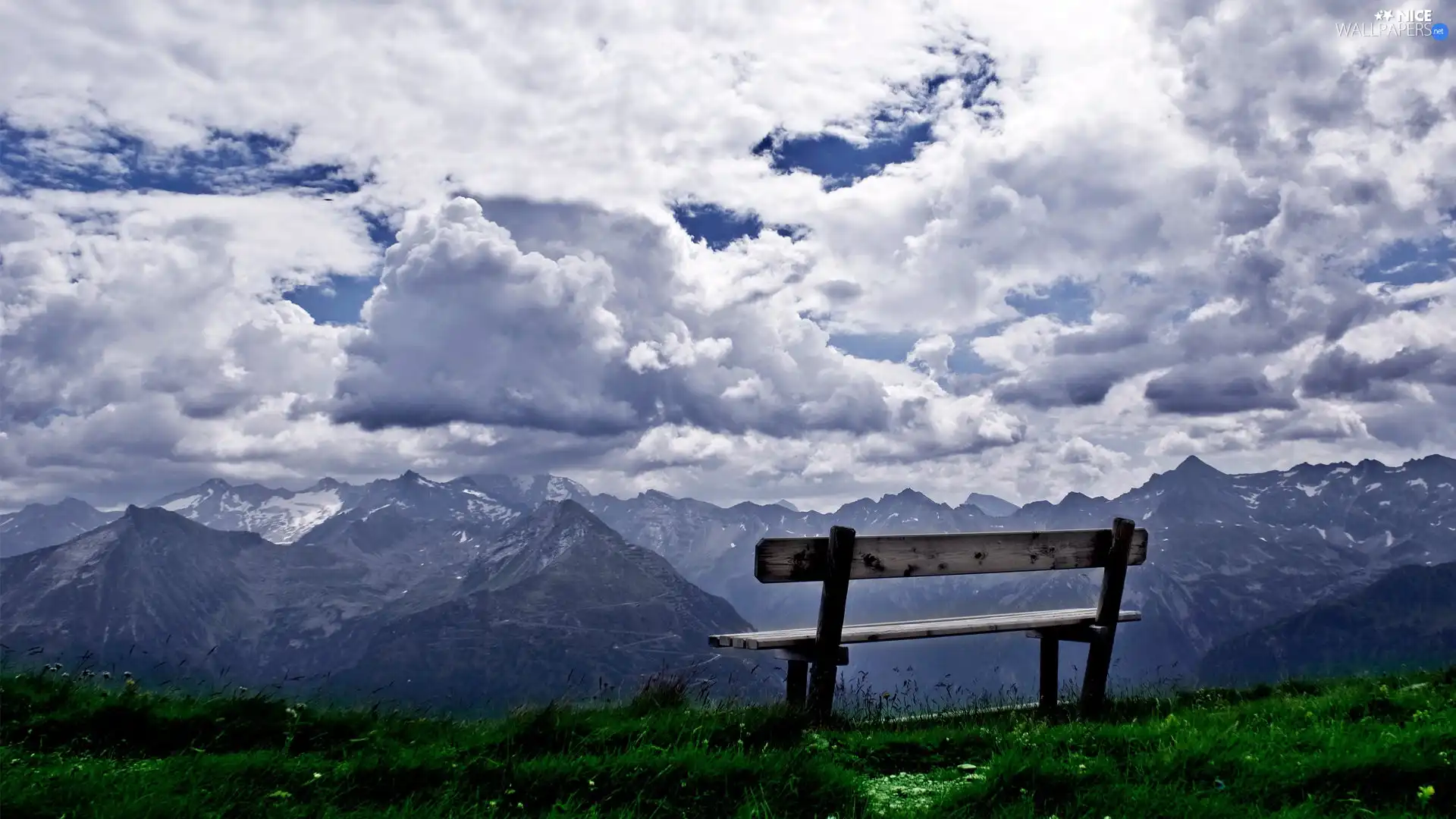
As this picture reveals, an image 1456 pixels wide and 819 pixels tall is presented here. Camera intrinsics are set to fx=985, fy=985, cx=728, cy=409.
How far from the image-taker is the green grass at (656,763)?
5.49 meters

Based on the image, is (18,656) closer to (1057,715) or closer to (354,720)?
(354,720)

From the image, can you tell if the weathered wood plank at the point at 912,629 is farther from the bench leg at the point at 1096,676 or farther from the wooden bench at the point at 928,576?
the bench leg at the point at 1096,676

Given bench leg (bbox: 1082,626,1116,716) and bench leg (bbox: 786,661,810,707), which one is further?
bench leg (bbox: 1082,626,1116,716)

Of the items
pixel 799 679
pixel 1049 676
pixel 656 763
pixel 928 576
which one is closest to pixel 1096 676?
pixel 1049 676

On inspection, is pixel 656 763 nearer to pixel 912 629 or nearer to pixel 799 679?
pixel 799 679

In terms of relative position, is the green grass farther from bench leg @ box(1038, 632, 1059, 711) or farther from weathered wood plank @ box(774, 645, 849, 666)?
bench leg @ box(1038, 632, 1059, 711)

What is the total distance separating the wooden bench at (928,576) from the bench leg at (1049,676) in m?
0.01

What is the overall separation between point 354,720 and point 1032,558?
677 cm

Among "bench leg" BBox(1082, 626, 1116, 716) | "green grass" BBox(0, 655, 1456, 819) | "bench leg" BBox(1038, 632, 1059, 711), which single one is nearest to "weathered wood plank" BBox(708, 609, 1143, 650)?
"bench leg" BBox(1038, 632, 1059, 711)

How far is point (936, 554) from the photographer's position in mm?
9602

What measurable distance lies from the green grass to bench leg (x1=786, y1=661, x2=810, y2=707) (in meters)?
1.16

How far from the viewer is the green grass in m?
5.49

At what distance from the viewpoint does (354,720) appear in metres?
6.99

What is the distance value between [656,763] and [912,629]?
4570mm
